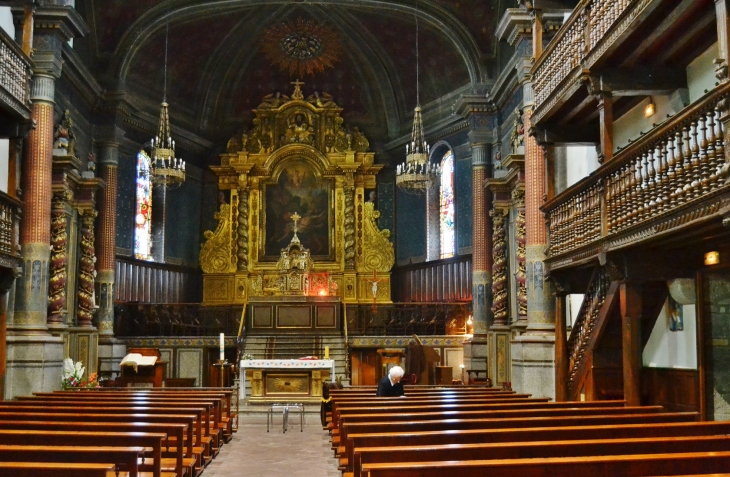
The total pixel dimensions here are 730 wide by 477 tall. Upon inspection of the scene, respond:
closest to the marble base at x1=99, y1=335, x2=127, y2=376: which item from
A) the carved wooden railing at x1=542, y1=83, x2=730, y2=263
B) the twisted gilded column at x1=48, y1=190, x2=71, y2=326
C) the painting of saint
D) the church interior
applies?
the church interior

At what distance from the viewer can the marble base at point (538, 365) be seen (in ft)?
48.9

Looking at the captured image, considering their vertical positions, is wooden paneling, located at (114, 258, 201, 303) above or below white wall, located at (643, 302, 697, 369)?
above

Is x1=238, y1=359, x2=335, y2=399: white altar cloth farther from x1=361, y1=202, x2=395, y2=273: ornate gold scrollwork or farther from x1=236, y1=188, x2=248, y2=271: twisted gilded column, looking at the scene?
x1=236, y1=188, x2=248, y2=271: twisted gilded column

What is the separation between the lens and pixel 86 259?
68.1 feet

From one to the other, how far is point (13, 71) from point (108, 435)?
850 centimetres

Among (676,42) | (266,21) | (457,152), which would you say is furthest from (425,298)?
(676,42)

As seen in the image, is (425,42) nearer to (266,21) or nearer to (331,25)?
(331,25)

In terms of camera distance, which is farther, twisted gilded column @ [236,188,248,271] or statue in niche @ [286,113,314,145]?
statue in niche @ [286,113,314,145]

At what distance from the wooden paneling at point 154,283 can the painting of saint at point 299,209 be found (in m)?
2.93

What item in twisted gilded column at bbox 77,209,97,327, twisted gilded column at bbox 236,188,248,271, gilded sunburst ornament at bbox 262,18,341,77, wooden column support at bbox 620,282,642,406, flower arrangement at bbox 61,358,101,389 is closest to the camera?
wooden column support at bbox 620,282,642,406

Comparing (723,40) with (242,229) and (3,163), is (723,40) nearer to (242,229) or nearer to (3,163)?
(3,163)

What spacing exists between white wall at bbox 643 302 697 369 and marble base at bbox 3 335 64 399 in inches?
437

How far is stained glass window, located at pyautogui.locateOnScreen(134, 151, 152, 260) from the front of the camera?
86.3 feet

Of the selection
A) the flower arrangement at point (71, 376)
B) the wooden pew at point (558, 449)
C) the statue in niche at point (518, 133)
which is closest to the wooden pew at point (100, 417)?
the wooden pew at point (558, 449)
